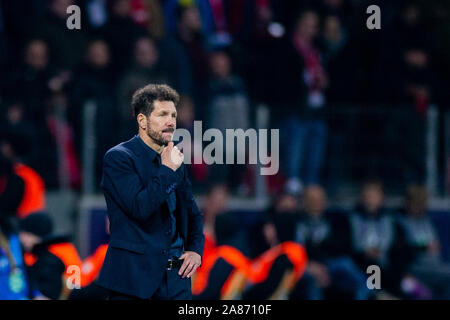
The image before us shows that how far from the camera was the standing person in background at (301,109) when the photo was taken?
10117mm

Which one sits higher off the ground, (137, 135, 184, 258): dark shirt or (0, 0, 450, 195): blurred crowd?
(0, 0, 450, 195): blurred crowd

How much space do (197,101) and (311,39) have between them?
4.30ft

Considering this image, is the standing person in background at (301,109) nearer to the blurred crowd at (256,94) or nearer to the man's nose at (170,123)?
the blurred crowd at (256,94)

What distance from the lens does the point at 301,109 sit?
33.5 ft

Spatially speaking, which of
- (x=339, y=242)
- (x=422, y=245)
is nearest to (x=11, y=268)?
(x=339, y=242)

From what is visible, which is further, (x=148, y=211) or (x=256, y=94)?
(x=256, y=94)

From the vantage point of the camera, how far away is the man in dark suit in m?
4.83

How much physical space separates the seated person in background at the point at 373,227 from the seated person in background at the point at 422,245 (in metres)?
0.14

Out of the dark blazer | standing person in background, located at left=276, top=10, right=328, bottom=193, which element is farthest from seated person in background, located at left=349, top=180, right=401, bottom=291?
the dark blazer

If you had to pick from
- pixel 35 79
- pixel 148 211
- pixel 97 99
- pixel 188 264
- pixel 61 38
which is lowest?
pixel 188 264

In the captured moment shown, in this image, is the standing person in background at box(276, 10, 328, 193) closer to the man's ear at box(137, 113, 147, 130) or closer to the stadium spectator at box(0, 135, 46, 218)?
the stadium spectator at box(0, 135, 46, 218)

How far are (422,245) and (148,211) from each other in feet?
18.7

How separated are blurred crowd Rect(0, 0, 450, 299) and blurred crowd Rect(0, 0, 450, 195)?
13 millimetres

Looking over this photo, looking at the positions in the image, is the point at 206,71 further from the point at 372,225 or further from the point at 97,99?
the point at 372,225
